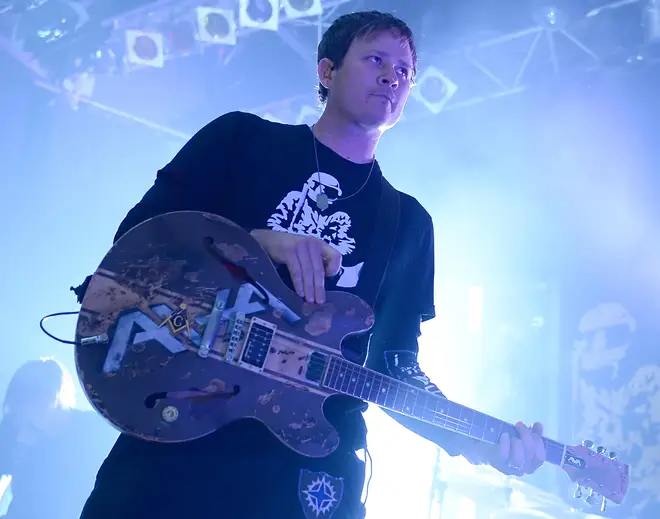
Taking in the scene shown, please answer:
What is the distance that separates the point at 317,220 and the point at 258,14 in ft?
20.8

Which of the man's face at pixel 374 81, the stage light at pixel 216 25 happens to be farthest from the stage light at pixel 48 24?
the man's face at pixel 374 81

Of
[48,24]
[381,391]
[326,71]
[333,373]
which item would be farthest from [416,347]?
[48,24]

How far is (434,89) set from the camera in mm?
8148

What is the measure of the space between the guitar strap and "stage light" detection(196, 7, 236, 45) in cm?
625

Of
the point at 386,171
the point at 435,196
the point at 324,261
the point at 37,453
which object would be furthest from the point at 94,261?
the point at 324,261

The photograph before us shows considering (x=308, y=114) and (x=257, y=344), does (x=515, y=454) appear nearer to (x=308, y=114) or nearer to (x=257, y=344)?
(x=257, y=344)

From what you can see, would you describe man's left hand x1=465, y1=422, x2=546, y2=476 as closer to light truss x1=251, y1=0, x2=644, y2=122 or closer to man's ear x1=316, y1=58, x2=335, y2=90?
man's ear x1=316, y1=58, x2=335, y2=90

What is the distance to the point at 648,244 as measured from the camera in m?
6.77

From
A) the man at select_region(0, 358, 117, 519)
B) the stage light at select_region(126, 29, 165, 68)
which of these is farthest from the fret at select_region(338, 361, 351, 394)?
the stage light at select_region(126, 29, 165, 68)

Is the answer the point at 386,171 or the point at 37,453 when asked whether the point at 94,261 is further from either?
the point at 386,171

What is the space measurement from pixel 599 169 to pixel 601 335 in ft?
7.23

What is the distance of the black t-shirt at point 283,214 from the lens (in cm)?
149

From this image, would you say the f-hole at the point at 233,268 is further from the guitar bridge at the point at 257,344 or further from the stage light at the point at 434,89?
the stage light at the point at 434,89

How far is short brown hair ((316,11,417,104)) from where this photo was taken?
2.35 metres
